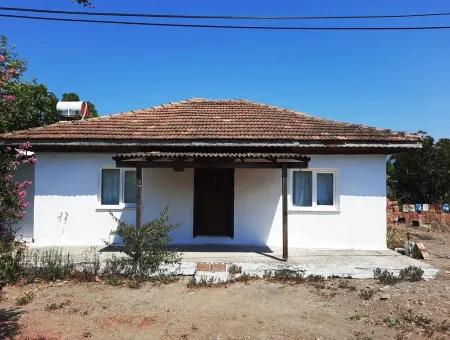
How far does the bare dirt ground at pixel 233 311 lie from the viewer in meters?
5.62

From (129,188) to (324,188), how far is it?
5478mm

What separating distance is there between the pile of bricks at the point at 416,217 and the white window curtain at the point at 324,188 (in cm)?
1120

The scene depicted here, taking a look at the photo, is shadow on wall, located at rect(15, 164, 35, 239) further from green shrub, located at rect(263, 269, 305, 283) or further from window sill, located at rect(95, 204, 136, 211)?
green shrub, located at rect(263, 269, 305, 283)

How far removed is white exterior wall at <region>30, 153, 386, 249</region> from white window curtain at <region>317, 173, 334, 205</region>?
32cm

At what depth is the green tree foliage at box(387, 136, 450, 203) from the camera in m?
24.8

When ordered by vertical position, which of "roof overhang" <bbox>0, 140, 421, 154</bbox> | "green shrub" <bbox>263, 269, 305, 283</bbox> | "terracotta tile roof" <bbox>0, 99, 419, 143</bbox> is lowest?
"green shrub" <bbox>263, 269, 305, 283</bbox>

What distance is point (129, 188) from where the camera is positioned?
37.5ft

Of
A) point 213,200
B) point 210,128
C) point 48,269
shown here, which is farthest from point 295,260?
point 48,269

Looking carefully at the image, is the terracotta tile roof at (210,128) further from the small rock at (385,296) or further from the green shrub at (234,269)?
the small rock at (385,296)

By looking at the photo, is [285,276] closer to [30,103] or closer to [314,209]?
[314,209]

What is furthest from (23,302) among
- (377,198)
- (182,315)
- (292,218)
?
(377,198)

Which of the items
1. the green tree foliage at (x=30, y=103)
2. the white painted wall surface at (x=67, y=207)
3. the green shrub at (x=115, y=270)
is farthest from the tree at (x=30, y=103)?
the green shrub at (x=115, y=270)

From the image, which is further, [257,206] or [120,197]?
[120,197]

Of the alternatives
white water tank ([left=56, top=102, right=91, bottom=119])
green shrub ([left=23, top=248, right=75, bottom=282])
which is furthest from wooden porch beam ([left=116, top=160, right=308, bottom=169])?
white water tank ([left=56, top=102, right=91, bottom=119])
